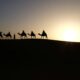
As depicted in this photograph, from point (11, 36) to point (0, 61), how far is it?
69cm

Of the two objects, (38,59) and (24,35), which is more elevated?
(24,35)

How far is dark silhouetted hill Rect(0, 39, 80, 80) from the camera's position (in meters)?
1.79

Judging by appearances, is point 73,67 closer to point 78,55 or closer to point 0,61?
point 78,55

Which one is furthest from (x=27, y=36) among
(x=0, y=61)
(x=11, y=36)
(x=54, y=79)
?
(x=54, y=79)

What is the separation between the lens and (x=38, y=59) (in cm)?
188

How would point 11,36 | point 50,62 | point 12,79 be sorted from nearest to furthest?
point 12,79 < point 50,62 < point 11,36

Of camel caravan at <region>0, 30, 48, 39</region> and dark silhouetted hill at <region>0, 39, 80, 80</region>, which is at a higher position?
camel caravan at <region>0, 30, 48, 39</region>

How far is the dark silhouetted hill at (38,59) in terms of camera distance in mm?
1791

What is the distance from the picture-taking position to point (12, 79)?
5.74 feet

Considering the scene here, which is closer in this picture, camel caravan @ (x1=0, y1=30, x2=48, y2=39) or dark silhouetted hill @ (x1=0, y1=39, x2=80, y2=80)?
dark silhouetted hill @ (x1=0, y1=39, x2=80, y2=80)

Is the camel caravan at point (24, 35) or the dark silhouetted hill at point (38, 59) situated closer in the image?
the dark silhouetted hill at point (38, 59)

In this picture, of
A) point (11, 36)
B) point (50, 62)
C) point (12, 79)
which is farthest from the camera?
point (11, 36)

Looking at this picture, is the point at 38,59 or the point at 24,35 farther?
the point at 24,35

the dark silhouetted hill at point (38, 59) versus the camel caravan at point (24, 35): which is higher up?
the camel caravan at point (24, 35)
